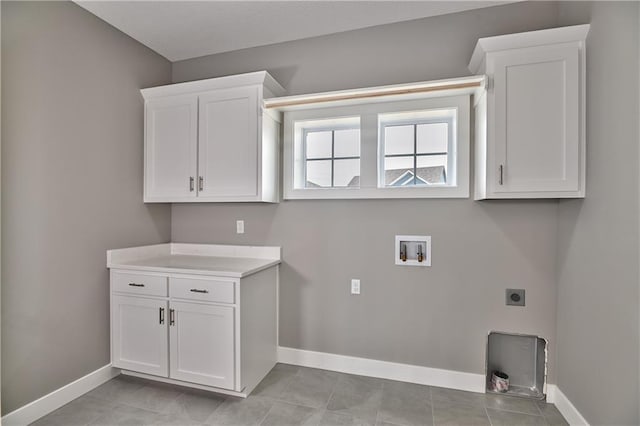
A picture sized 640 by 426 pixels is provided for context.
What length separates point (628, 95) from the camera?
4.72 feet

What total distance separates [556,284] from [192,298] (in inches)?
97.8

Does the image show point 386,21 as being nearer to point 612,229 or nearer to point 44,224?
point 612,229

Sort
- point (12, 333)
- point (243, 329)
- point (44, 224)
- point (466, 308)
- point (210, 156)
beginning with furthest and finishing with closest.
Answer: point (210, 156), point (466, 308), point (243, 329), point (44, 224), point (12, 333)

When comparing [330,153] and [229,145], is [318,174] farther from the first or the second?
[229,145]

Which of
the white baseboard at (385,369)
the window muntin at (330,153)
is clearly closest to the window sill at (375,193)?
the window muntin at (330,153)

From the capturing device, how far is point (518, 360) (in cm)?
220

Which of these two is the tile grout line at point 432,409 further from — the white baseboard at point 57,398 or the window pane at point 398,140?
the white baseboard at point 57,398

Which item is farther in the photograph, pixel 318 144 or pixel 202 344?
pixel 318 144

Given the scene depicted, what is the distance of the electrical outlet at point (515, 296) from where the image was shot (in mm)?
2117

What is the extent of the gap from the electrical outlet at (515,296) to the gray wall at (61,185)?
2924 millimetres

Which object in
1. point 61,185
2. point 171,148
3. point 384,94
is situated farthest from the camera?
point 171,148

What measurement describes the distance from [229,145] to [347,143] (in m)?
0.95

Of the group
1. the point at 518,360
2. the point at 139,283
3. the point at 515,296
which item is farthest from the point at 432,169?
the point at 139,283

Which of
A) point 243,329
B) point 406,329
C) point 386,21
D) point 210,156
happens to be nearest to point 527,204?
point 406,329
